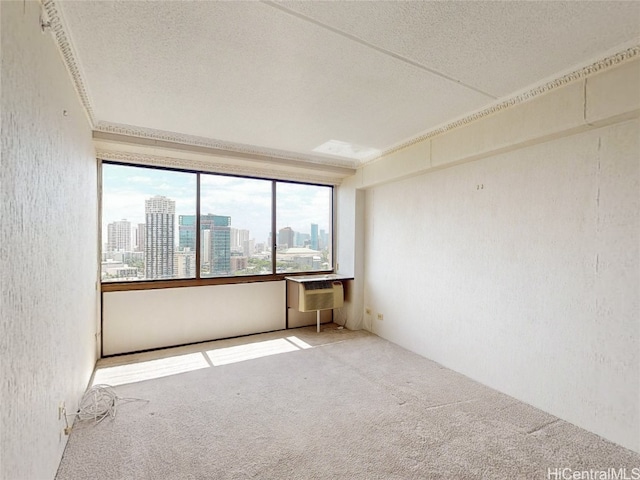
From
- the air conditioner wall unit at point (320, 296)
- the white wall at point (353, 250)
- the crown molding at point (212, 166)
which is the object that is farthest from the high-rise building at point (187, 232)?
the white wall at point (353, 250)

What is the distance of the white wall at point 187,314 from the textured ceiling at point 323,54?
2.15 meters

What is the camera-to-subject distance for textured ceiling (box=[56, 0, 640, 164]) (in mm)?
1689

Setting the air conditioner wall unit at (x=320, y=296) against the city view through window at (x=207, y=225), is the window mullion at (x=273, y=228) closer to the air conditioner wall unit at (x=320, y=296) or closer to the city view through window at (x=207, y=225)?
the city view through window at (x=207, y=225)

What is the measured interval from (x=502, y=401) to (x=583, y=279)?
123cm

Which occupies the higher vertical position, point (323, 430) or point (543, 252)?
point (543, 252)

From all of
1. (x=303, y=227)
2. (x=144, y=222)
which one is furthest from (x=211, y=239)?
(x=303, y=227)

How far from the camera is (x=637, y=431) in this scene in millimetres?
2084

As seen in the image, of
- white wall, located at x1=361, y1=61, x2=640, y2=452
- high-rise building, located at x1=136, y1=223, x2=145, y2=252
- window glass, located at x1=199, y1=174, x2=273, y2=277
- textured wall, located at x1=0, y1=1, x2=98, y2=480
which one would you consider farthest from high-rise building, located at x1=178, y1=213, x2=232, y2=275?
white wall, located at x1=361, y1=61, x2=640, y2=452

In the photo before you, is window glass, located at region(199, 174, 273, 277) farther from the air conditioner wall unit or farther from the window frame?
the air conditioner wall unit

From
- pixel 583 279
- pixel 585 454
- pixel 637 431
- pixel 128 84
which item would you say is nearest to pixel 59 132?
pixel 128 84

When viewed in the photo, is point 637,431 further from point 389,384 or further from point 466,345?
point 389,384

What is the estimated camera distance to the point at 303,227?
17.0 ft

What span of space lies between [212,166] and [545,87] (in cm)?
370

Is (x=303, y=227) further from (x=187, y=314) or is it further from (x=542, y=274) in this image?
(x=542, y=274)
